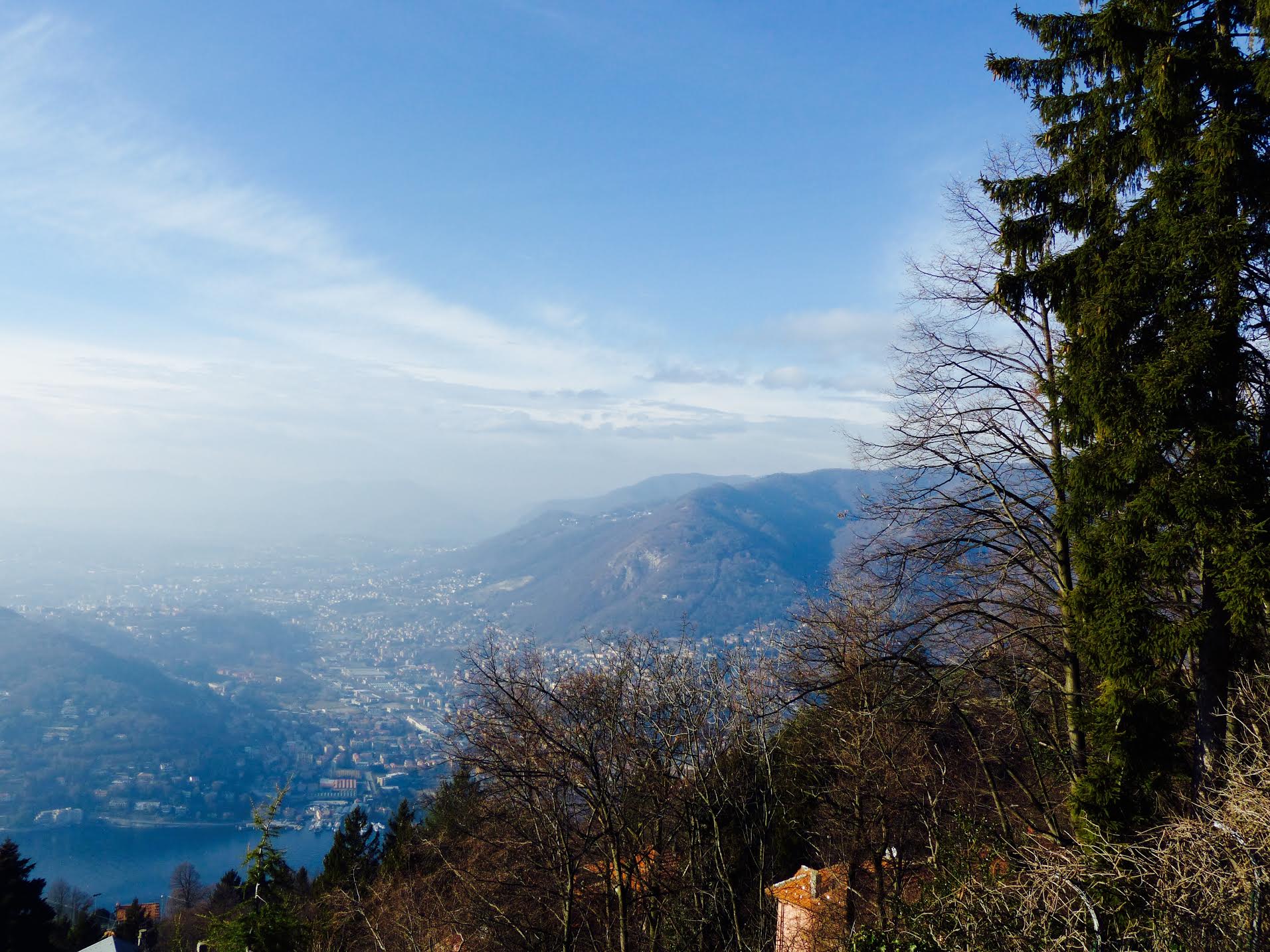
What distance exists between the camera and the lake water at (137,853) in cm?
6638

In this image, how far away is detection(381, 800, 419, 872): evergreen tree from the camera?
2523cm

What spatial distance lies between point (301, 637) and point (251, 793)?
7723 centimetres

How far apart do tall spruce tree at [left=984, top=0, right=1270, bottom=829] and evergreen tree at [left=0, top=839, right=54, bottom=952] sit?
37126 millimetres

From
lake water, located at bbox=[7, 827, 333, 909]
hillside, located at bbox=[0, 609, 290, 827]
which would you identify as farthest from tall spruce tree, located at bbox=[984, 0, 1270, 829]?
hillside, located at bbox=[0, 609, 290, 827]

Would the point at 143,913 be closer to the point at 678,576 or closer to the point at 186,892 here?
the point at 186,892

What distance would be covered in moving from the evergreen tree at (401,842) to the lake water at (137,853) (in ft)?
116

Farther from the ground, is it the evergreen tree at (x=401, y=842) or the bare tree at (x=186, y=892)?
the evergreen tree at (x=401, y=842)

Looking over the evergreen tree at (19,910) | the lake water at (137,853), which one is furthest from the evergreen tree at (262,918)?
the lake water at (137,853)

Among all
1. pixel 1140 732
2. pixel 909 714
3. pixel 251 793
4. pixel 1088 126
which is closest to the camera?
pixel 1140 732

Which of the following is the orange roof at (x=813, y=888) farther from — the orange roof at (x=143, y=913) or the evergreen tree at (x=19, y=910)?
the orange roof at (x=143, y=913)

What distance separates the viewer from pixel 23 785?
87.6 metres

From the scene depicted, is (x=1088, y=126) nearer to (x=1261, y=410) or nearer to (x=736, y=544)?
(x=1261, y=410)

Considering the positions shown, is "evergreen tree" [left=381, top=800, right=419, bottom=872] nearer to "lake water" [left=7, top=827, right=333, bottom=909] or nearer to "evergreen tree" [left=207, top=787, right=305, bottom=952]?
"evergreen tree" [left=207, top=787, right=305, bottom=952]

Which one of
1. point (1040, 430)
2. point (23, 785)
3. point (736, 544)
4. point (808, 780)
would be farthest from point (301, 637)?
point (1040, 430)
